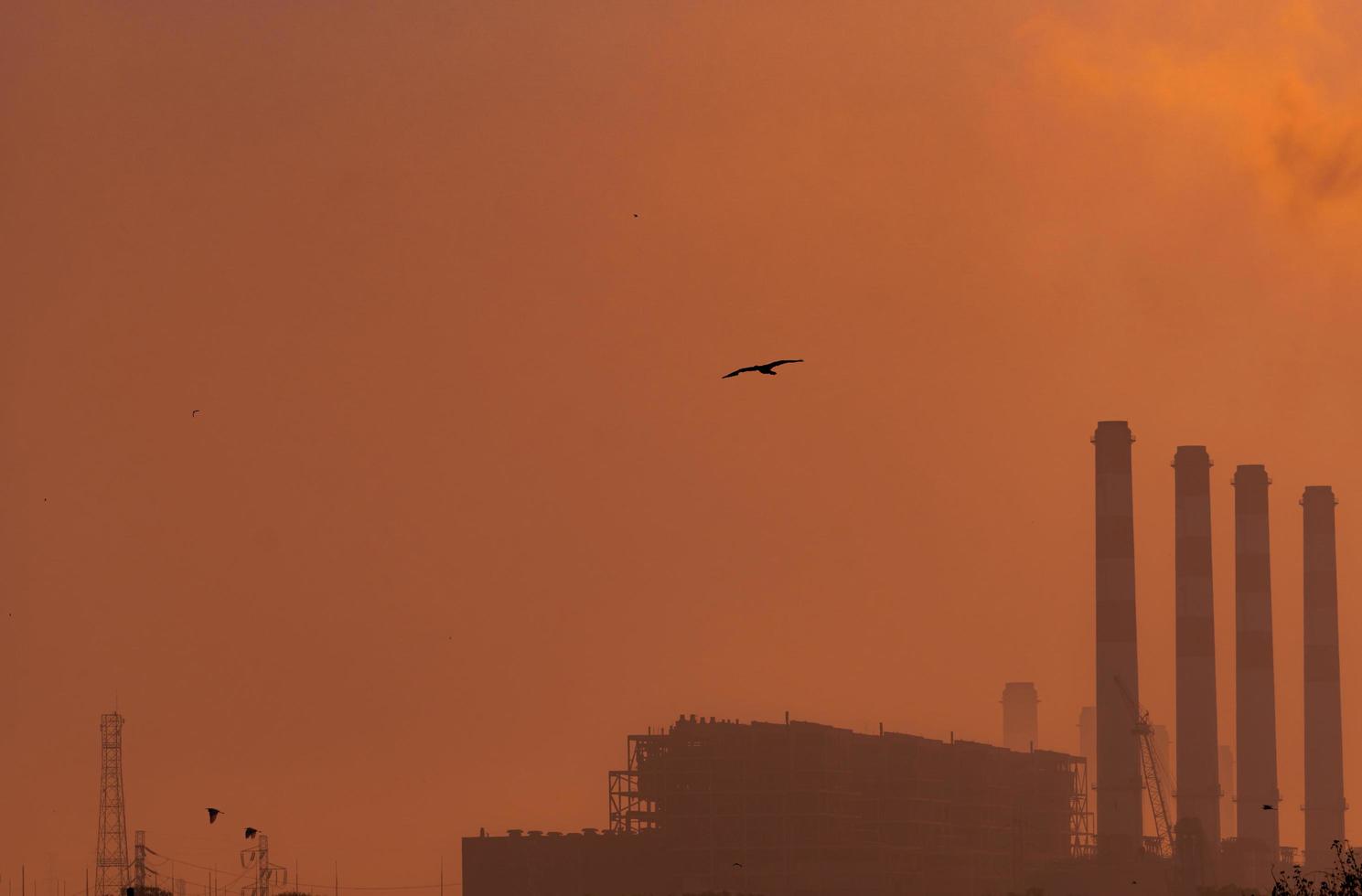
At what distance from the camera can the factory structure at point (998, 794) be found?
13125 cm

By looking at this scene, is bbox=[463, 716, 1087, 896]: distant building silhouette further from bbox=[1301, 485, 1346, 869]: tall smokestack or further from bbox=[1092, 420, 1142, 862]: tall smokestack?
bbox=[1301, 485, 1346, 869]: tall smokestack

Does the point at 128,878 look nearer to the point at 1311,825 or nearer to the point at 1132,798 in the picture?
the point at 1132,798

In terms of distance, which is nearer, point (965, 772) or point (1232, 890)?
point (1232, 890)

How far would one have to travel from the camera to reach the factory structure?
5167 inches

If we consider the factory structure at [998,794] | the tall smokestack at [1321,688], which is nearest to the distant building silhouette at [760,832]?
the factory structure at [998,794]

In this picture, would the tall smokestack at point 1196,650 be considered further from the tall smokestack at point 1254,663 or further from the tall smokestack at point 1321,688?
the tall smokestack at point 1321,688

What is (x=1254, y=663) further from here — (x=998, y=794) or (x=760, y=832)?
(x=760, y=832)

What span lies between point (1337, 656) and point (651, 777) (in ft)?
139

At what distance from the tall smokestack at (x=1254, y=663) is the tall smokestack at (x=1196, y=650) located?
11.1ft

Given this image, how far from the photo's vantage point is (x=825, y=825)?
13275 cm

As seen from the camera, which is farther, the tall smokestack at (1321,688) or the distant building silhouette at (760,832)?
the tall smokestack at (1321,688)

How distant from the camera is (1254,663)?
141m

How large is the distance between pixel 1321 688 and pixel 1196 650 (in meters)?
12.2

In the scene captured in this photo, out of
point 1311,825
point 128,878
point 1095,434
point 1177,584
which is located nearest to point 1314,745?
point 1311,825
